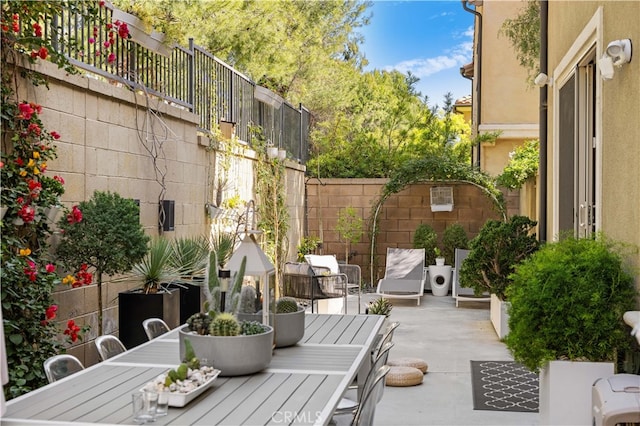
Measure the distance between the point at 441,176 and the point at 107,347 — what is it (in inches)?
367

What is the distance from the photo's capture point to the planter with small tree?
15.6ft

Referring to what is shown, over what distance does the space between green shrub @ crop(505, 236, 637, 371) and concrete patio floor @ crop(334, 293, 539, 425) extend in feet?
3.18

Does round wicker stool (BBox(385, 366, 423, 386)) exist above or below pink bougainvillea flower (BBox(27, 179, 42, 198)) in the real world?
below

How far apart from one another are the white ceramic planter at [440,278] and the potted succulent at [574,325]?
7725mm

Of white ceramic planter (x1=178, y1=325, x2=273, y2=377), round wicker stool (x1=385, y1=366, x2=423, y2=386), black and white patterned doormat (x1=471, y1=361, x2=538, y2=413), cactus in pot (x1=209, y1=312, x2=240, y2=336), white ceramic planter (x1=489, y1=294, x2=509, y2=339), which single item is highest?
cactus in pot (x1=209, y1=312, x2=240, y2=336)

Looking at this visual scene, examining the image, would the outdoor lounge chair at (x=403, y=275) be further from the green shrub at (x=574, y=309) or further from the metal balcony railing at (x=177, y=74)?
the green shrub at (x=574, y=309)

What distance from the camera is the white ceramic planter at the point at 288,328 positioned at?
11.6ft

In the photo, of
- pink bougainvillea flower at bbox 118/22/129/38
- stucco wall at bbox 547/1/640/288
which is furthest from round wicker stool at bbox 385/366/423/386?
pink bougainvillea flower at bbox 118/22/129/38

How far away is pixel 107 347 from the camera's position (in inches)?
141

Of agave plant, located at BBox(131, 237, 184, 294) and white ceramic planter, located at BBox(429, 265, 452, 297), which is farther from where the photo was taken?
white ceramic planter, located at BBox(429, 265, 452, 297)

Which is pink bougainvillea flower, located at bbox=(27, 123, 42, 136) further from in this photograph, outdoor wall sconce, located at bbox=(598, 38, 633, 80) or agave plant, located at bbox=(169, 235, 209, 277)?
outdoor wall sconce, located at bbox=(598, 38, 633, 80)

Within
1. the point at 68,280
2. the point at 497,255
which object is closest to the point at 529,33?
the point at 497,255

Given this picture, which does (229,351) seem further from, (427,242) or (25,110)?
(427,242)

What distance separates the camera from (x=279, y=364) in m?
3.23
